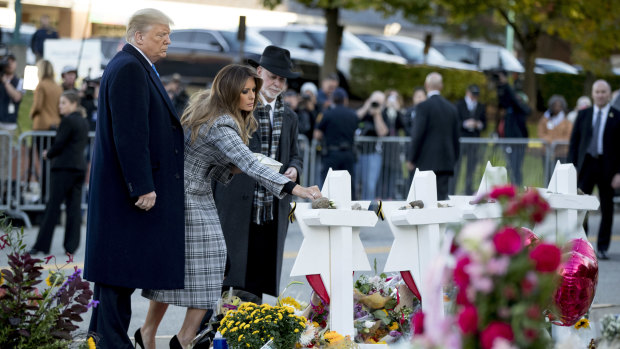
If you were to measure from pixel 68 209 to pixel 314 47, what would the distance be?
1523 centimetres

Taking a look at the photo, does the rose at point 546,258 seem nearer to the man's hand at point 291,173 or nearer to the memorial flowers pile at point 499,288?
the memorial flowers pile at point 499,288

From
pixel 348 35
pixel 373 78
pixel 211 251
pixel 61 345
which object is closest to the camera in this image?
pixel 61 345

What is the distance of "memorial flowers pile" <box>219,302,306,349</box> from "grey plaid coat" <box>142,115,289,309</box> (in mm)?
358

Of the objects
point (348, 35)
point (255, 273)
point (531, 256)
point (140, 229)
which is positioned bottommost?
point (255, 273)

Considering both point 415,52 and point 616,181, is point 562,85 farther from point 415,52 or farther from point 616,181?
point 616,181

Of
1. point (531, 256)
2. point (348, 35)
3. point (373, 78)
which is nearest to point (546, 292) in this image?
point (531, 256)

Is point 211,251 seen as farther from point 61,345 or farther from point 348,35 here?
point 348,35

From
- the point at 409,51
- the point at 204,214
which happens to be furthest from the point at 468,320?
the point at 409,51

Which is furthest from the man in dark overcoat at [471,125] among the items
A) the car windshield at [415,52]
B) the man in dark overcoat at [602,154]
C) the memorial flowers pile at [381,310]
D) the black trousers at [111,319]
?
the car windshield at [415,52]

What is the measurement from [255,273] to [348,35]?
2137 cm

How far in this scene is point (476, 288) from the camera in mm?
2574

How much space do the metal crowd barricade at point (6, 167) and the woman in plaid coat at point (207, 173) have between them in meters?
7.37

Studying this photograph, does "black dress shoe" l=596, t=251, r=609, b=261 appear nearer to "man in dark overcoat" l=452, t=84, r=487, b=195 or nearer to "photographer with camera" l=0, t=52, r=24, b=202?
"man in dark overcoat" l=452, t=84, r=487, b=195

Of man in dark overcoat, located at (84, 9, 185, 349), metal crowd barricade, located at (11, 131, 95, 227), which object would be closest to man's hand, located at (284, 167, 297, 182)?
man in dark overcoat, located at (84, 9, 185, 349)
